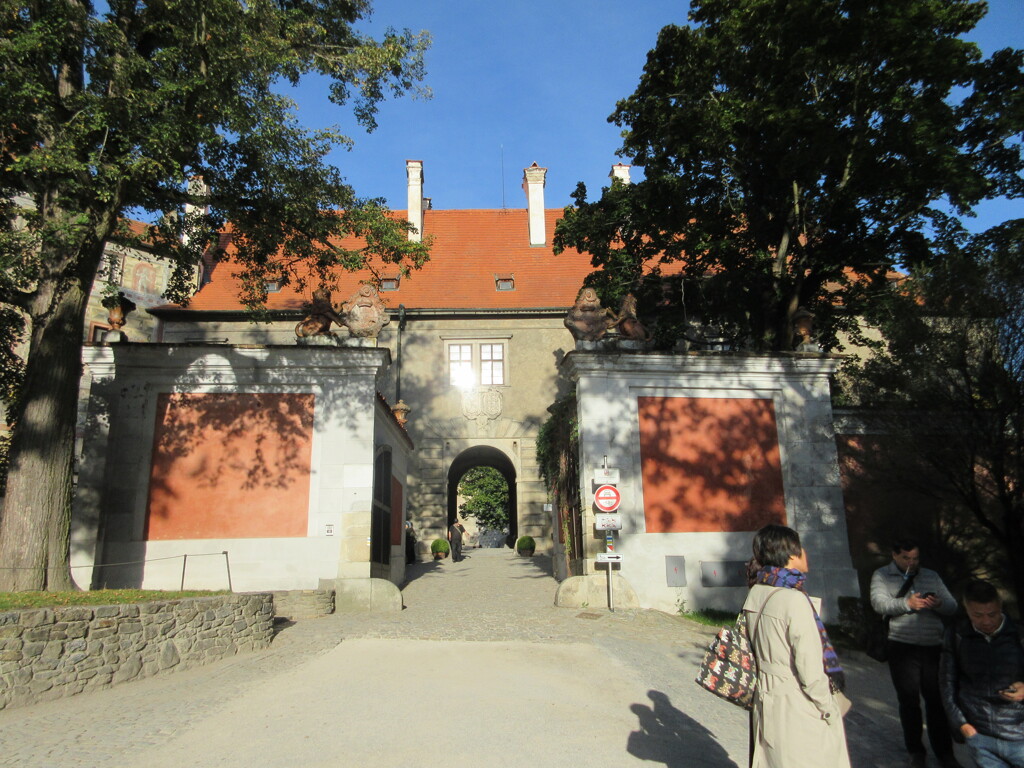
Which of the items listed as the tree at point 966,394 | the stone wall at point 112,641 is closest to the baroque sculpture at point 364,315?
the stone wall at point 112,641

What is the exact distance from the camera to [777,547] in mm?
3414

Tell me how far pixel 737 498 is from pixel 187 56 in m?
11.4

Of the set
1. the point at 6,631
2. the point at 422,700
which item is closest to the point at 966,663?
the point at 422,700

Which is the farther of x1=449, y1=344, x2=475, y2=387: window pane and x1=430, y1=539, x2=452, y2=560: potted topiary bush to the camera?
x1=449, y1=344, x2=475, y2=387: window pane

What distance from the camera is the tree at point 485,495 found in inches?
2299

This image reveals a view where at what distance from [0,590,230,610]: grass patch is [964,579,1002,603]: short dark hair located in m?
7.57

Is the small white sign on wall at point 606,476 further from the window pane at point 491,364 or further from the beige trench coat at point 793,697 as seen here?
the window pane at point 491,364

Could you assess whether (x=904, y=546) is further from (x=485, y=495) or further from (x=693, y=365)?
(x=485, y=495)

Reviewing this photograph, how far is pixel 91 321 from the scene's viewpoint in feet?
91.6

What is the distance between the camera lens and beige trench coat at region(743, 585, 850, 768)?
3.08 metres

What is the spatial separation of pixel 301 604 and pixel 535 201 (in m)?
23.3

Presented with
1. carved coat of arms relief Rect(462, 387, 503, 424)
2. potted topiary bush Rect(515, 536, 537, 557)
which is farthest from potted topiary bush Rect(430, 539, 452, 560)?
carved coat of arms relief Rect(462, 387, 503, 424)

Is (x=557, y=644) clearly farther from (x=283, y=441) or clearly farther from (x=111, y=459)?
(x=111, y=459)

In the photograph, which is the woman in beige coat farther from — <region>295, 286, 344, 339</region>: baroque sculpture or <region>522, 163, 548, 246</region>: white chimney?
<region>522, 163, 548, 246</region>: white chimney
